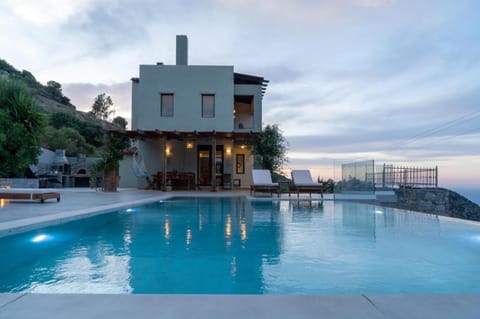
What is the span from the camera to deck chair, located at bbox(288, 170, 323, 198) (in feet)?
45.1

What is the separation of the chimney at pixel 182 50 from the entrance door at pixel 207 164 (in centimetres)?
496

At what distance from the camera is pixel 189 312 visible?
2.00 meters

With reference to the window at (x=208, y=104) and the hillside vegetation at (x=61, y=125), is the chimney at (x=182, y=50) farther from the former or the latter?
the hillside vegetation at (x=61, y=125)

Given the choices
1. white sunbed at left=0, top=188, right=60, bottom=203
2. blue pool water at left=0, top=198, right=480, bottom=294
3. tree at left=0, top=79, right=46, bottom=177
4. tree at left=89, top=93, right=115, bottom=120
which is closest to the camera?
blue pool water at left=0, top=198, right=480, bottom=294

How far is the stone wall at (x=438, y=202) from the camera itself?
1349 cm

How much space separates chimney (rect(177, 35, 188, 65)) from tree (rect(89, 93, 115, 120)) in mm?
43484

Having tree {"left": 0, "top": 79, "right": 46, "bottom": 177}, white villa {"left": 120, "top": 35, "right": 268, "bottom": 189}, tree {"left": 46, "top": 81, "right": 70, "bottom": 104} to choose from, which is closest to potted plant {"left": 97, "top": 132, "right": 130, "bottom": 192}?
white villa {"left": 120, "top": 35, "right": 268, "bottom": 189}

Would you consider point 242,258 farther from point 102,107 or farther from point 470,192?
point 102,107

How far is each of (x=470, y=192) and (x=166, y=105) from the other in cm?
1527

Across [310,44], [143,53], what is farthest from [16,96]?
[310,44]

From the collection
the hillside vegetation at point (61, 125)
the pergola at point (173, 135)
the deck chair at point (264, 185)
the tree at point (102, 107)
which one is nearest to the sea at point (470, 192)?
the deck chair at point (264, 185)

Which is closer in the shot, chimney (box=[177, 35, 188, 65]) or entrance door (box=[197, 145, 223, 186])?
chimney (box=[177, 35, 188, 65])

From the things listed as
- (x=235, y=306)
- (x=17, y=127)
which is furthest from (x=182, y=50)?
(x=235, y=306)

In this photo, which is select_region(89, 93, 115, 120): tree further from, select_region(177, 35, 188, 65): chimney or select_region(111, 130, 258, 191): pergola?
select_region(111, 130, 258, 191): pergola
